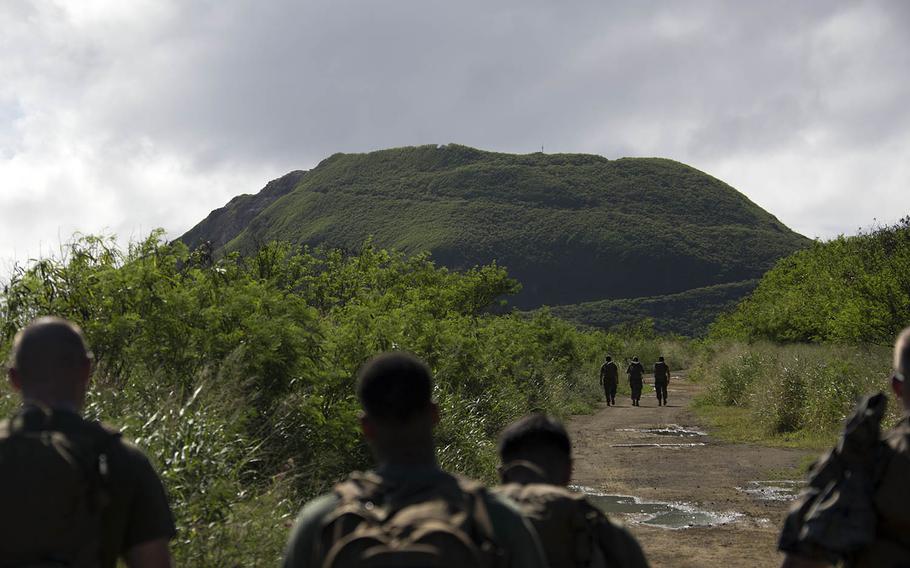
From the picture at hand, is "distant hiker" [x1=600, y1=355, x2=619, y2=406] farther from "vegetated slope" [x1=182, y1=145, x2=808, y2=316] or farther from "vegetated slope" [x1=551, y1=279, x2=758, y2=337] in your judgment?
"vegetated slope" [x1=182, y1=145, x2=808, y2=316]

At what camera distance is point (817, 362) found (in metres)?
22.3

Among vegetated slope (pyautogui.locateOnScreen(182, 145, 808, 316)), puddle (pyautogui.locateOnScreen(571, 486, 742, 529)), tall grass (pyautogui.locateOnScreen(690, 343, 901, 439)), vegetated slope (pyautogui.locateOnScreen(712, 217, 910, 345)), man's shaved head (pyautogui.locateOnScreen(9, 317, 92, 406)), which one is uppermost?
vegetated slope (pyautogui.locateOnScreen(182, 145, 808, 316))

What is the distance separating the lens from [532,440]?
Result: 3.29 meters

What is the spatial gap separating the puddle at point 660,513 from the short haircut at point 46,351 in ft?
30.3

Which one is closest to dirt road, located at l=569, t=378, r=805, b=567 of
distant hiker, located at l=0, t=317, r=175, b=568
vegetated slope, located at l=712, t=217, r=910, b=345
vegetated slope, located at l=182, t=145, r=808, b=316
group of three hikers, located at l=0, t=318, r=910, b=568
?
vegetated slope, located at l=712, t=217, r=910, b=345

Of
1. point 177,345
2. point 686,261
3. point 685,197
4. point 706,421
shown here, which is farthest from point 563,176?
point 177,345

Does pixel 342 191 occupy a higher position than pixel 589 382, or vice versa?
pixel 342 191

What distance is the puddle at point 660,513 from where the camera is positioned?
1190 cm

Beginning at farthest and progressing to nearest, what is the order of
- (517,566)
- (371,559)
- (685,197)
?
(685,197) < (517,566) < (371,559)

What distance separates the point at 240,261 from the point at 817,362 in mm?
12989

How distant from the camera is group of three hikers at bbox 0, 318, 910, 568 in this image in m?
2.36

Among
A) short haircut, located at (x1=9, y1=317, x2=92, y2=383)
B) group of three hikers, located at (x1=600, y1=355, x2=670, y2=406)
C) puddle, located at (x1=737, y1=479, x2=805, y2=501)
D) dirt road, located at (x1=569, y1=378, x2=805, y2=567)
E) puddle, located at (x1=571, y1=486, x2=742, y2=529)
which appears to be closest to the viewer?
short haircut, located at (x1=9, y1=317, x2=92, y2=383)

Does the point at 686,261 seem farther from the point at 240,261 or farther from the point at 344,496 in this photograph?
the point at 344,496

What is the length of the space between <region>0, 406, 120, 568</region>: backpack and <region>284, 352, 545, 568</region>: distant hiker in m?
0.82
